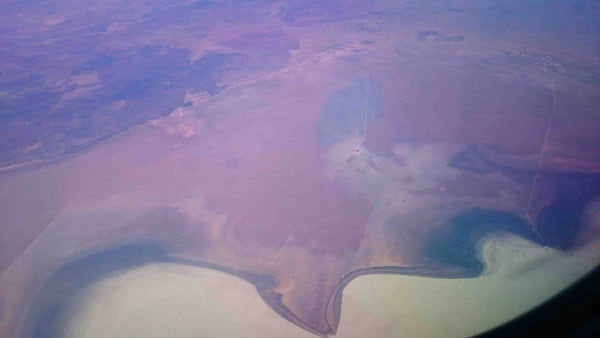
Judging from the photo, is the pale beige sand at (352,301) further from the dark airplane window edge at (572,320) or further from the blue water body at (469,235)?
the dark airplane window edge at (572,320)

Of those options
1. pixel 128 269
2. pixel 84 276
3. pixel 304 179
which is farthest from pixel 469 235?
pixel 84 276

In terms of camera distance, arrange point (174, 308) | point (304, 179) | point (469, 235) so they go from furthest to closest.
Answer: point (304, 179)
point (469, 235)
point (174, 308)

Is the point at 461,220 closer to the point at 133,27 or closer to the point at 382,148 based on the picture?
the point at 382,148

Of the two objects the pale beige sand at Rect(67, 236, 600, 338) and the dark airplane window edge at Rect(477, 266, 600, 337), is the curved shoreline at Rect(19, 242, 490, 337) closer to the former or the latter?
the pale beige sand at Rect(67, 236, 600, 338)

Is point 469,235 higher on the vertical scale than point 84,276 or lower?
higher

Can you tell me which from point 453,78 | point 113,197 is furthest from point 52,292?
point 453,78

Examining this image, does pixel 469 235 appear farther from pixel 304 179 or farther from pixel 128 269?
pixel 128 269
